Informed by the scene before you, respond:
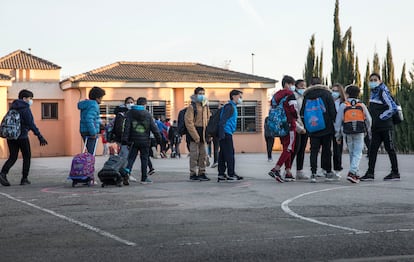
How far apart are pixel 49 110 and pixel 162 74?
7.04 metres

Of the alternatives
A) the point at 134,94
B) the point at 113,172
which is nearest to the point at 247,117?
the point at 134,94

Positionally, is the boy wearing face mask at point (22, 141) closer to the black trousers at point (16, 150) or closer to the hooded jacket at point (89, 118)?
the black trousers at point (16, 150)

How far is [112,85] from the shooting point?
44156 mm

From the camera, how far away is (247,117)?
1849 inches

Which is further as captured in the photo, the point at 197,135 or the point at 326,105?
the point at 197,135

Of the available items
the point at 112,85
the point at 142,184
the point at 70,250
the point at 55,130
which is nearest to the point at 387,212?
the point at 70,250

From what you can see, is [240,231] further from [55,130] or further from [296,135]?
[55,130]


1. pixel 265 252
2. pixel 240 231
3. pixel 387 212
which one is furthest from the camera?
pixel 387 212

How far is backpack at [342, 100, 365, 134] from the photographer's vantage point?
14.0 meters

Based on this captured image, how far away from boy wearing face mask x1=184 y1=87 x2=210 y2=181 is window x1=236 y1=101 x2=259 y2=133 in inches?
1223

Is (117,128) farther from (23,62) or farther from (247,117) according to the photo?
(23,62)

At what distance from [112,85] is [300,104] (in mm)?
30260

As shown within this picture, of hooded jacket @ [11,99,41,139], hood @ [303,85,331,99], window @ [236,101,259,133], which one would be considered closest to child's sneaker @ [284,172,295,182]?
hood @ [303,85,331,99]

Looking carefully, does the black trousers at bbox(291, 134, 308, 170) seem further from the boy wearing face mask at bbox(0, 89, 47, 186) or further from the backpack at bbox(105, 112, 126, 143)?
the boy wearing face mask at bbox(0, 89, 47, 186)
